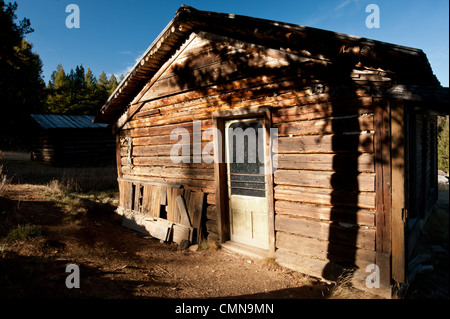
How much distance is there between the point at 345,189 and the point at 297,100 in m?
1.63

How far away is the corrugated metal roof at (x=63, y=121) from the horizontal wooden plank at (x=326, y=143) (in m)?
17.2

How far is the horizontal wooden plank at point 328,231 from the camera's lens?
12.5 ft

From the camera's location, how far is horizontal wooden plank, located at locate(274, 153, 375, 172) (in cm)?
379

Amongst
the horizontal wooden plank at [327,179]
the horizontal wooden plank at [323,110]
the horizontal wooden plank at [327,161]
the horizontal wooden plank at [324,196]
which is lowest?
the horizontal wooden plank at [324,196]

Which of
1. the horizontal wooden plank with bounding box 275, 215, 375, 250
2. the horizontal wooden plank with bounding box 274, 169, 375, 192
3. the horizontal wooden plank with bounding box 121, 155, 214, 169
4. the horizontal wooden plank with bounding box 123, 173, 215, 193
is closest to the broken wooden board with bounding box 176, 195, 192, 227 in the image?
the horizontal wooden plank with bounding box 123, 173, 215, 193

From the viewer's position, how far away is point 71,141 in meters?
17.9

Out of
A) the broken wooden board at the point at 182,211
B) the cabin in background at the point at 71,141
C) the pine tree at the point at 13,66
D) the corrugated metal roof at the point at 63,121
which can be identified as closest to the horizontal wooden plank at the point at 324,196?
the broken wooden board at the point at 182,211

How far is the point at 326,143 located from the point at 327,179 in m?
0.57

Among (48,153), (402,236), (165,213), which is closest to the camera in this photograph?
(402,236)

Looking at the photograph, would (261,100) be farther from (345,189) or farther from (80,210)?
(80,210)

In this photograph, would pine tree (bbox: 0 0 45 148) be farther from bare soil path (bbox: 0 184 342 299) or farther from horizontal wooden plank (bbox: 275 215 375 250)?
horizontal wooden plank (bbox: 275 215 375 250)

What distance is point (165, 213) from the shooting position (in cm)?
681

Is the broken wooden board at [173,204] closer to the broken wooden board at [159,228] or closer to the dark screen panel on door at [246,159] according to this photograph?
the broken wooden board at [159,228]

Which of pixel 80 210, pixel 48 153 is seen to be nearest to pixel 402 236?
pixel 80 210
